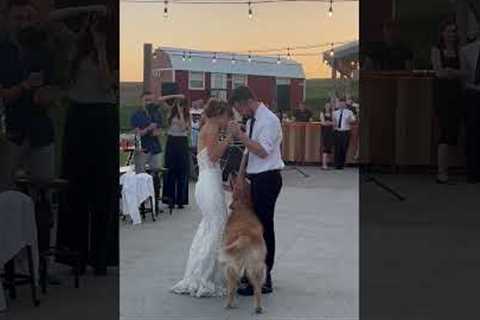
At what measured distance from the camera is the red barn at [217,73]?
21.1 feet

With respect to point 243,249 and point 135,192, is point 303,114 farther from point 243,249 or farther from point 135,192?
point 243,249

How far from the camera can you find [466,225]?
4.26 m

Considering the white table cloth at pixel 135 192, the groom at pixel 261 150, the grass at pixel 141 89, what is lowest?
the white table cloth at pixel 135 192

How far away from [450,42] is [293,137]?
9530 millimetres

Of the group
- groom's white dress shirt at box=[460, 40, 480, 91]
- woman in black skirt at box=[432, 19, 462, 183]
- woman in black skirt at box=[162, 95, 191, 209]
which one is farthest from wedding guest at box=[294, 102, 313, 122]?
groom's white dress shirt at box=[460, 40, 480, 91]

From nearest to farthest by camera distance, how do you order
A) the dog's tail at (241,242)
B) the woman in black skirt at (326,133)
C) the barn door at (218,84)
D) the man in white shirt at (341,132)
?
the dog's tail at (241,242)
the barn door at (218,84)
the man in white shirt at (341,132)
the woman in black skirt at (326,133)

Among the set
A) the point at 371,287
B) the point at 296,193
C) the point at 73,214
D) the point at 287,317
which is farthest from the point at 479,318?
the point at 296,193

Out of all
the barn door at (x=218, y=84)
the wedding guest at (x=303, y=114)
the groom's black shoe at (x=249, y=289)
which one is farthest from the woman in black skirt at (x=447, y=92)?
the wedding guest at (x=303, y=114)

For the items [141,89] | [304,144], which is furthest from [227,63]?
[304,144]

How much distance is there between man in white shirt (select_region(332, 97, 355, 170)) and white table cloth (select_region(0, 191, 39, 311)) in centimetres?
709

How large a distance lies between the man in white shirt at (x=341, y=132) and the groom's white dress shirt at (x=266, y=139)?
613cm

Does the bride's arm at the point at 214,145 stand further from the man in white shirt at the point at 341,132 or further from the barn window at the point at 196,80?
the man in white shirt at the point at 341,132

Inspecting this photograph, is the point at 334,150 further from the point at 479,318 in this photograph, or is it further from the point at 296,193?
the point at 479,318

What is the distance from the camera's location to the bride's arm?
4.65 m
